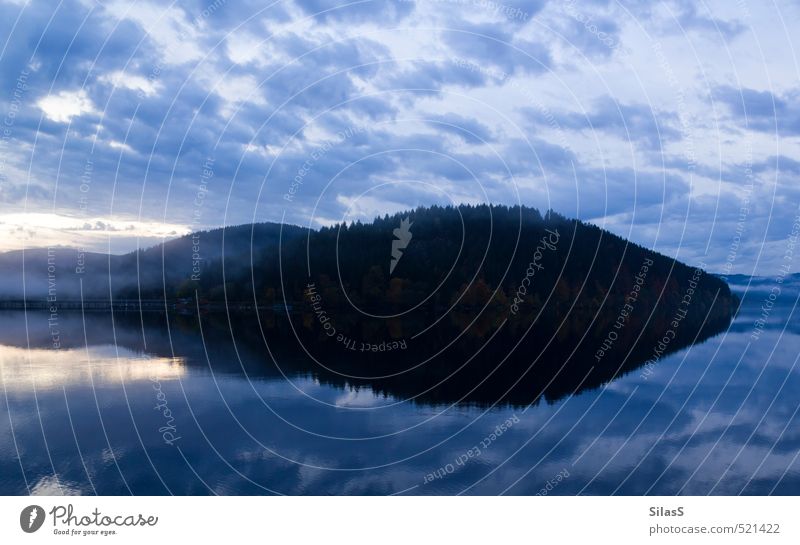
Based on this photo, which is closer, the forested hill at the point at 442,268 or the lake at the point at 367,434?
the lake at the point at 367,434

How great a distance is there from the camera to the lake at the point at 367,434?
59.2 ft

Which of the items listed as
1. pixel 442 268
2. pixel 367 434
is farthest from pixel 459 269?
pixel 367 434

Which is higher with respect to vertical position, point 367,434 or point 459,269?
point 459,269

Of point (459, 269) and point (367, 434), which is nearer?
point (367, 434)

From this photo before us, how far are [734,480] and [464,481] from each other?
767 centimetres

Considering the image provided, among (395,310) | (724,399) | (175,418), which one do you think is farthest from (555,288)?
(175,418)

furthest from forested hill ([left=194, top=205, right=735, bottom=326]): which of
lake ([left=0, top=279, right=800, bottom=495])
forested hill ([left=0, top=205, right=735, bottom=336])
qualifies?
lake ([left=0, top=279, right=800, bottom=495])

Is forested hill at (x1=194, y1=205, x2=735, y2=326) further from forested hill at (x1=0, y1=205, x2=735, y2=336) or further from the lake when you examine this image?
the lake

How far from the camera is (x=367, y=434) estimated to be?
23578 mm

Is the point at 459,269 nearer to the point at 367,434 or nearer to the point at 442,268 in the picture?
the point at 442,268

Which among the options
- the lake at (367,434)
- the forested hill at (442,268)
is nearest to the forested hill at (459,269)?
the forested hill at (442,268)

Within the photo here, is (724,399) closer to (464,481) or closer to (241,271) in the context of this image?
(464,481)

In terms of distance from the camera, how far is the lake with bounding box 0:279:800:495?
18031 mm

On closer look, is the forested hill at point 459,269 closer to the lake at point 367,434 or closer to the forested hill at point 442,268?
the forested hill at point 442,268
